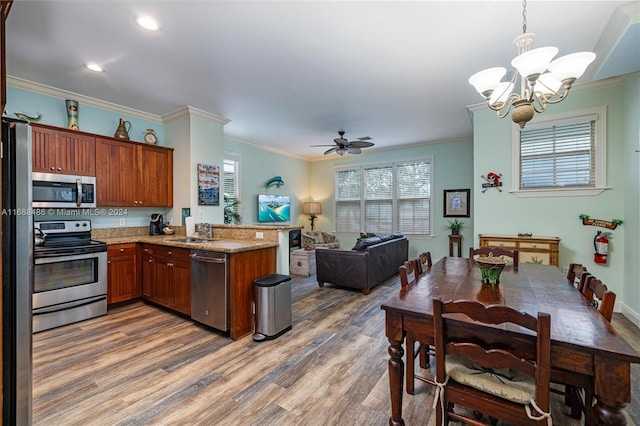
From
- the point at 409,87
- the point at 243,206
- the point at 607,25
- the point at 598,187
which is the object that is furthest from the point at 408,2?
the point at 243,206

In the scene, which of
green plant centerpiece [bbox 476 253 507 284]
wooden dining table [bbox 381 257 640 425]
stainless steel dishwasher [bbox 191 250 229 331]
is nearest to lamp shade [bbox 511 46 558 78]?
green plant centerpiece [bbox 476 253 507 284]

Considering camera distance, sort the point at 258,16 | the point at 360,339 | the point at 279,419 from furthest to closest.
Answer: the point at 360,339 → the point at 258,16 → the point at 279,419

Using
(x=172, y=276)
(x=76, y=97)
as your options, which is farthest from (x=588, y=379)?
(x=76, y=97)

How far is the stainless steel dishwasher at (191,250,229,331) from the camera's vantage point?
9.18 ft

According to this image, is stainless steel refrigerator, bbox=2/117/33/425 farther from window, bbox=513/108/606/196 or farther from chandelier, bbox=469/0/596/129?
window, bbox=513/108/606/196

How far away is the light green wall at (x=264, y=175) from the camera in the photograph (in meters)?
6.24

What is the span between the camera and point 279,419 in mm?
1745

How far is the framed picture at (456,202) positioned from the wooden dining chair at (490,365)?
5245 mm

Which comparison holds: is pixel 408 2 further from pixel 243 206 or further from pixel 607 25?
pixel 243 206

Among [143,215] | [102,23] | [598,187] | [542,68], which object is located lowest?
[143,215]

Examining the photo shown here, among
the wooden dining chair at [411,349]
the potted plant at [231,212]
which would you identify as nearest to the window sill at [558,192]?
the wooden dining chair at [411,349]

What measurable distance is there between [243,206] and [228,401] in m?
4.68

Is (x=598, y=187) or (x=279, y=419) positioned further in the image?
(x=598, y=187)

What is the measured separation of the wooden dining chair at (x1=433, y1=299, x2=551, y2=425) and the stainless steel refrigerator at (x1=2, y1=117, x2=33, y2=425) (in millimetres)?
1736
